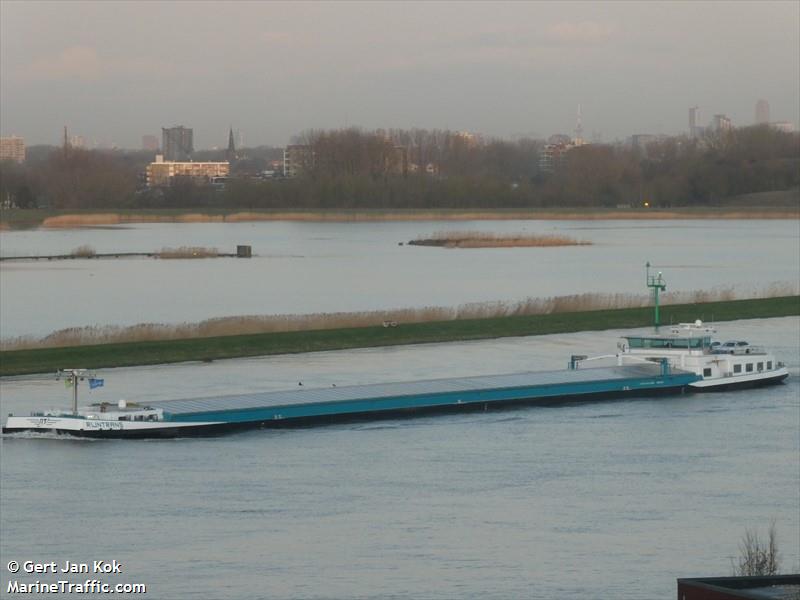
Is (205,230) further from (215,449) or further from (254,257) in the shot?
(215,449)

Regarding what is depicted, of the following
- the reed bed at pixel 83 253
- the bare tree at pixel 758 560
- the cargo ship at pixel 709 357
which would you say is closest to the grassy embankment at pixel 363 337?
the cargo ship at pixel 709 357

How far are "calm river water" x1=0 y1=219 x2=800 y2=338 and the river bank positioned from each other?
14.2 metres

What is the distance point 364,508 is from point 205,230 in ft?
385

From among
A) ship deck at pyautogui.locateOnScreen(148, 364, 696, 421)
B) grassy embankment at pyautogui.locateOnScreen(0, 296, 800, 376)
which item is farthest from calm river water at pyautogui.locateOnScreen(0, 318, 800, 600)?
grassy embankment at pyautogui.locateOnScreen(0, 296, 800, 376)

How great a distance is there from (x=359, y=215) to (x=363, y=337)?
347ft

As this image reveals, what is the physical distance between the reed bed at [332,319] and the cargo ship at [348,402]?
980cm

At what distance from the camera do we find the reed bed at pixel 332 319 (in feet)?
145

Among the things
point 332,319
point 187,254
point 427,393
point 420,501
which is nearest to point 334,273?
point 187,254

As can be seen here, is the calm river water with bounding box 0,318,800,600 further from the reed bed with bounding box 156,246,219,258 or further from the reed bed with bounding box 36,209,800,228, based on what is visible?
the reed bed with bounding box 36,209,800,228

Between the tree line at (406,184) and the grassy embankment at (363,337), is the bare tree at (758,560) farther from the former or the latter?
the tree line at (406,184)

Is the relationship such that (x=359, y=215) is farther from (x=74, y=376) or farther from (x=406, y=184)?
(x=74, y=376)

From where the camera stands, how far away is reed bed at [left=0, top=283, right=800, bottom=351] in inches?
1743

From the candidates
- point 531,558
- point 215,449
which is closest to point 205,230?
point 215,449

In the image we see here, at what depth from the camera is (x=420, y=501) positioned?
25.4 metres
